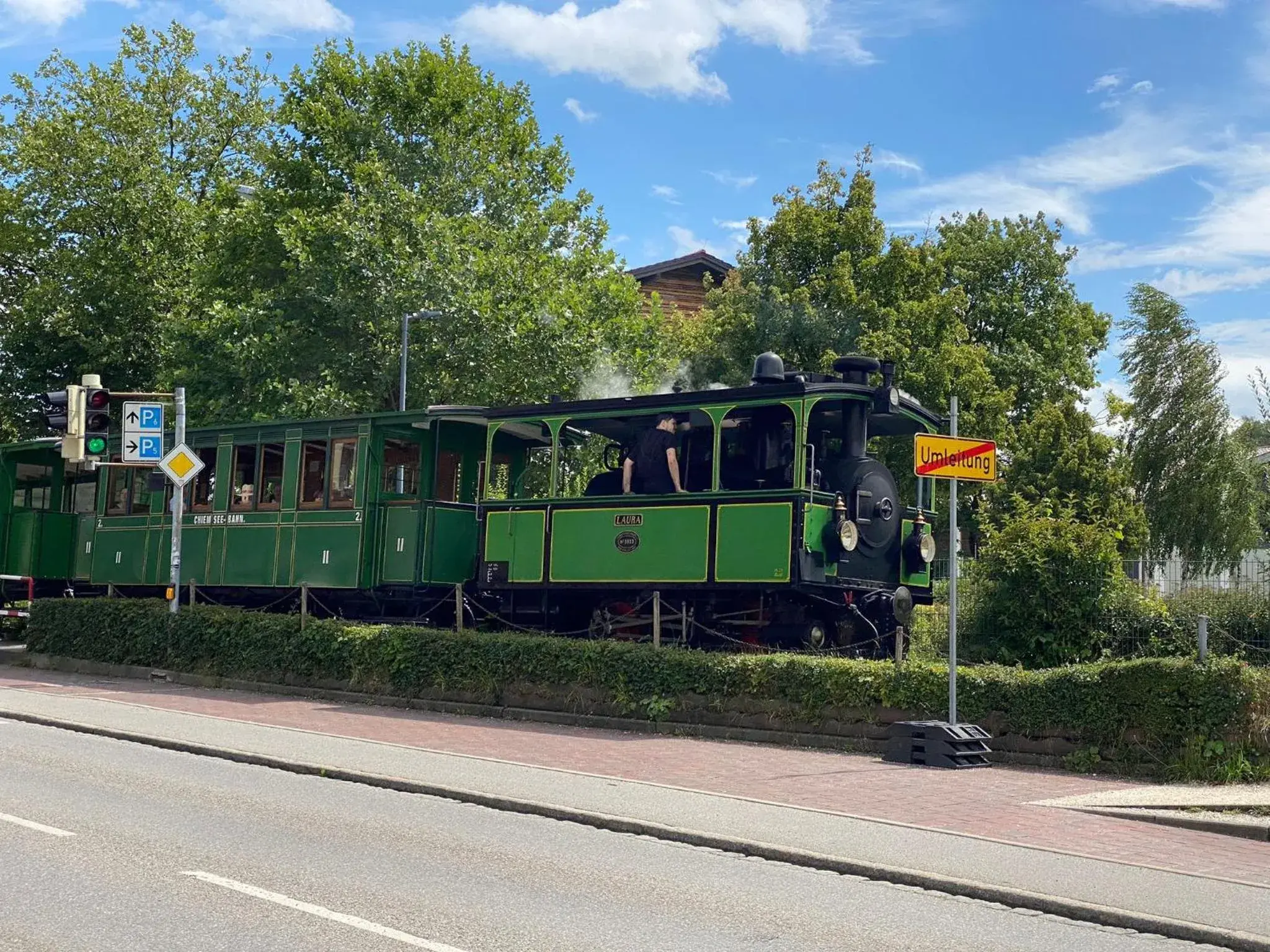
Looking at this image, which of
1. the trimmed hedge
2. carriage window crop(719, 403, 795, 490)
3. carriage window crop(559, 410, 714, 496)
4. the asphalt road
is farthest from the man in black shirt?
the asphalt road

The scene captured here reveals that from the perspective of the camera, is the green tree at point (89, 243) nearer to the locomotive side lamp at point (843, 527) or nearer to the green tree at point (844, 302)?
the green tree at point (844, 302)

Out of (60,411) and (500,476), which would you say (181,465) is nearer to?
(60,411)

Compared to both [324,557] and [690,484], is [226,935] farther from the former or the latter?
[324,557]

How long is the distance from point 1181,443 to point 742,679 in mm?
25595

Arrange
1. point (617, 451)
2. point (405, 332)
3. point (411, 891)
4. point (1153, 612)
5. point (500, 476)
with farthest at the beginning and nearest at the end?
point (405, 332)
point (500, 476)
point (617, 451)
point (1153, 612)
point (411, 891)

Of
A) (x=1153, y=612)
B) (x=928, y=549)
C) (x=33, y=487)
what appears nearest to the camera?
(x=1153, y=612)

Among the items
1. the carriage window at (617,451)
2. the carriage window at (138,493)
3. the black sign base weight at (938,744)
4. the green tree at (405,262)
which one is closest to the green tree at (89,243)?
the green tree at (405,262)

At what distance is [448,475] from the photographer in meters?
20.9

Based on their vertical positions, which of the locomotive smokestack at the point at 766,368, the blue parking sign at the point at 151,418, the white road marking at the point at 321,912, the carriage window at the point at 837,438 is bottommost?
the white road marking at the point at 321,912

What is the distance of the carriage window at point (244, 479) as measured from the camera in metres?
22.2

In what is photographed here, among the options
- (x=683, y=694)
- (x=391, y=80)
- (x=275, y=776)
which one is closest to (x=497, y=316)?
(x=391, y=80)

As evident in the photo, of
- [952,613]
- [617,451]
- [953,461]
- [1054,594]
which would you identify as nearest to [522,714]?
[617,451]

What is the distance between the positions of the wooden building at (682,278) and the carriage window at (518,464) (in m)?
32.7

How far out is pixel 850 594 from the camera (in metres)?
17.0
